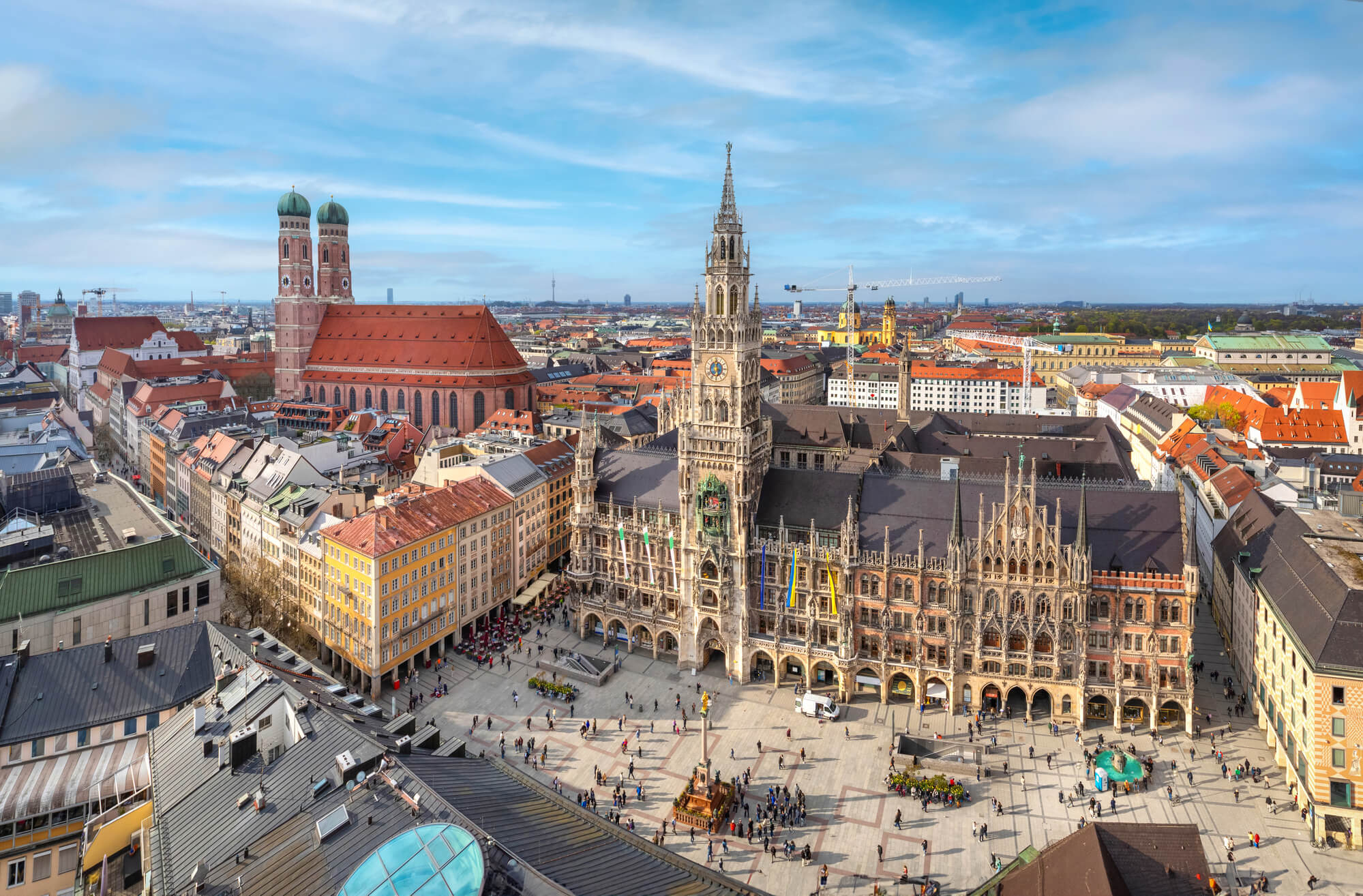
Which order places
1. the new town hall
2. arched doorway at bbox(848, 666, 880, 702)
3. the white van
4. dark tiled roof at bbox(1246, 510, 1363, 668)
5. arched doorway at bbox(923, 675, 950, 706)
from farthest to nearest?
arched doorway at bbox(848, 666, 880, 702) < arched doorway at bbox(923, 675, 950, 706) < the white van < the new town hall < dark tiled roof at bbox(1246, 510, 1363, 668)

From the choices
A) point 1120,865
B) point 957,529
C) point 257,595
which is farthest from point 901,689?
point 257,595

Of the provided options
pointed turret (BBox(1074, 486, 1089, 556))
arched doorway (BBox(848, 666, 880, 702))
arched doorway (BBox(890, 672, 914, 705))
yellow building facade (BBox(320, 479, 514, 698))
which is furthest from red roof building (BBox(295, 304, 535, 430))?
pointed turret (BBox(1074, 486, 1089, 556))

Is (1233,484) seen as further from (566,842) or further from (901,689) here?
(566,842)

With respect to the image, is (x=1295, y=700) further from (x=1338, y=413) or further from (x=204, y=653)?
(x=1338, y=413)

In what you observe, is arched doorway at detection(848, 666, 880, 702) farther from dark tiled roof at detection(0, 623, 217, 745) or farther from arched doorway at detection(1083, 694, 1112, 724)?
dark tiled roof at detection(0, 623, 217, 745)

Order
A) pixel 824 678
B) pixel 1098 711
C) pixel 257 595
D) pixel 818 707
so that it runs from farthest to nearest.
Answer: pixel 257 595, pixel 824 678, pixel 818 707, pixel 1098 711

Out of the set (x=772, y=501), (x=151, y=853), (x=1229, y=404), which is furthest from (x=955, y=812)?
(x=1229, y=404)
